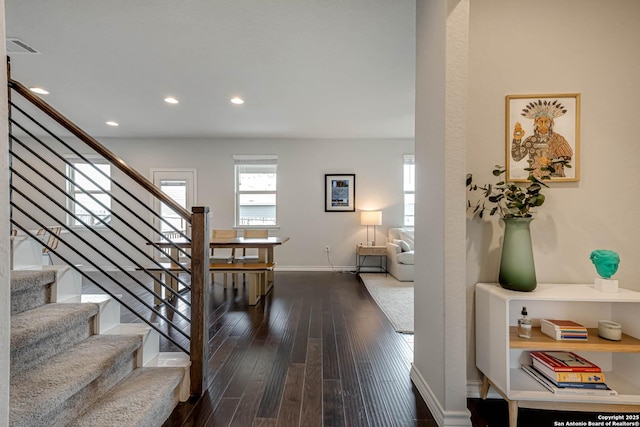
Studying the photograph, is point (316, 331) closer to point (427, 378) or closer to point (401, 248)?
point (427, 378)

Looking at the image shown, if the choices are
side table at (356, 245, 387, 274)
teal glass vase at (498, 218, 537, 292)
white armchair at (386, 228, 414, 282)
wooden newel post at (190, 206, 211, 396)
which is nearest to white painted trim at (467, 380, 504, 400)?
teal glass vase at (498, 218, 537, 292)

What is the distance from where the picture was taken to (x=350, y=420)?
60.9 inches

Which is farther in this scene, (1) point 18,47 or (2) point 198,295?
(1) point 18,47

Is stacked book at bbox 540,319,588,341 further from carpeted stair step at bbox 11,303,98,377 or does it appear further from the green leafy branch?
carpeted stair step at bbox 11,303,98,377

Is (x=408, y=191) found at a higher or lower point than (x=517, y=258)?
higher

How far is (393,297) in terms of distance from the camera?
388 cm

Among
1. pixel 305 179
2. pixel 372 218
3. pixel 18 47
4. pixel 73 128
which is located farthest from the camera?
pixel 305 179

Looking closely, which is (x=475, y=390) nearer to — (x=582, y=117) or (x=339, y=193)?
(x=582, y=117)

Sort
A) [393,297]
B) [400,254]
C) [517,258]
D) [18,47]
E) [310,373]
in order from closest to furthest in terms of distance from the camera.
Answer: [517,258] → [310,373] → [18,47] → [393,297] → [400,254]

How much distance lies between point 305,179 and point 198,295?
14.0ft

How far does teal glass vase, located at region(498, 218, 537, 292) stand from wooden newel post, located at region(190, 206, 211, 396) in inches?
67.6

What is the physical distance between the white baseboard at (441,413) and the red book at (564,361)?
0.51m

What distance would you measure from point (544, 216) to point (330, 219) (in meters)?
4.21

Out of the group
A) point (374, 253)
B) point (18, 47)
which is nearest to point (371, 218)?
point (374, 253)
